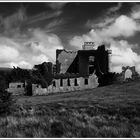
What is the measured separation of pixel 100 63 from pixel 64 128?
42.8 metres

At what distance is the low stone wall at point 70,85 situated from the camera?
43138 mm

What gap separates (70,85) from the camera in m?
46.5

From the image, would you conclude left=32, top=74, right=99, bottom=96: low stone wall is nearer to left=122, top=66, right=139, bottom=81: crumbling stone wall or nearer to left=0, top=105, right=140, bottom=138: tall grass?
left=122, top=66, right=139, bottom=81: crumbling stone wall

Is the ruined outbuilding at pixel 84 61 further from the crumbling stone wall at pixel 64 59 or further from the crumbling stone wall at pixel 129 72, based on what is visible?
the crumbling stone wall at pixel 129 72

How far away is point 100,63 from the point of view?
5222 cm

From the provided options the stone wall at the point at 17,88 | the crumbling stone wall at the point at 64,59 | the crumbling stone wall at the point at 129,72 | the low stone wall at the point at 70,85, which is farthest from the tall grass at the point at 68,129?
the crumbling stone wall at the point at 129,72

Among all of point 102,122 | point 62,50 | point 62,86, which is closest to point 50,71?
point 62,86

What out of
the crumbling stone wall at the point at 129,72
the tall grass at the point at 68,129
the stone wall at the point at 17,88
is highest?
the crumbling stone wall at the point at 129,72

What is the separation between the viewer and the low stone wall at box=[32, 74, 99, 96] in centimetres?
4314

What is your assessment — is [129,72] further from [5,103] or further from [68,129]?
[68,129]

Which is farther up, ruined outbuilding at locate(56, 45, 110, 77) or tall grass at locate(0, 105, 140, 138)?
ruined outbuilding at locate(56, 45, 110, 77)

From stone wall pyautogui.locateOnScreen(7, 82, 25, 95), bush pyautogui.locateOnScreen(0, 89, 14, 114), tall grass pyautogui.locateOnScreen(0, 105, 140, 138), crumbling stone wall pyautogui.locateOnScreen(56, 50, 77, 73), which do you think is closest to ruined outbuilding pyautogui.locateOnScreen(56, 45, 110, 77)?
crumbling stone wall pyautogui.locateOnScreen(56, 50, 77, 73)

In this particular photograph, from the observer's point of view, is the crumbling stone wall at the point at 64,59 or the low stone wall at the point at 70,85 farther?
the crumbling stone wall at the point at 64,59

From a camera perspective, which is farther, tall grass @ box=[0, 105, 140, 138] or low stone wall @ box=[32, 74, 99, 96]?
low stone wall @ box=[32, 74, 99, 96]
